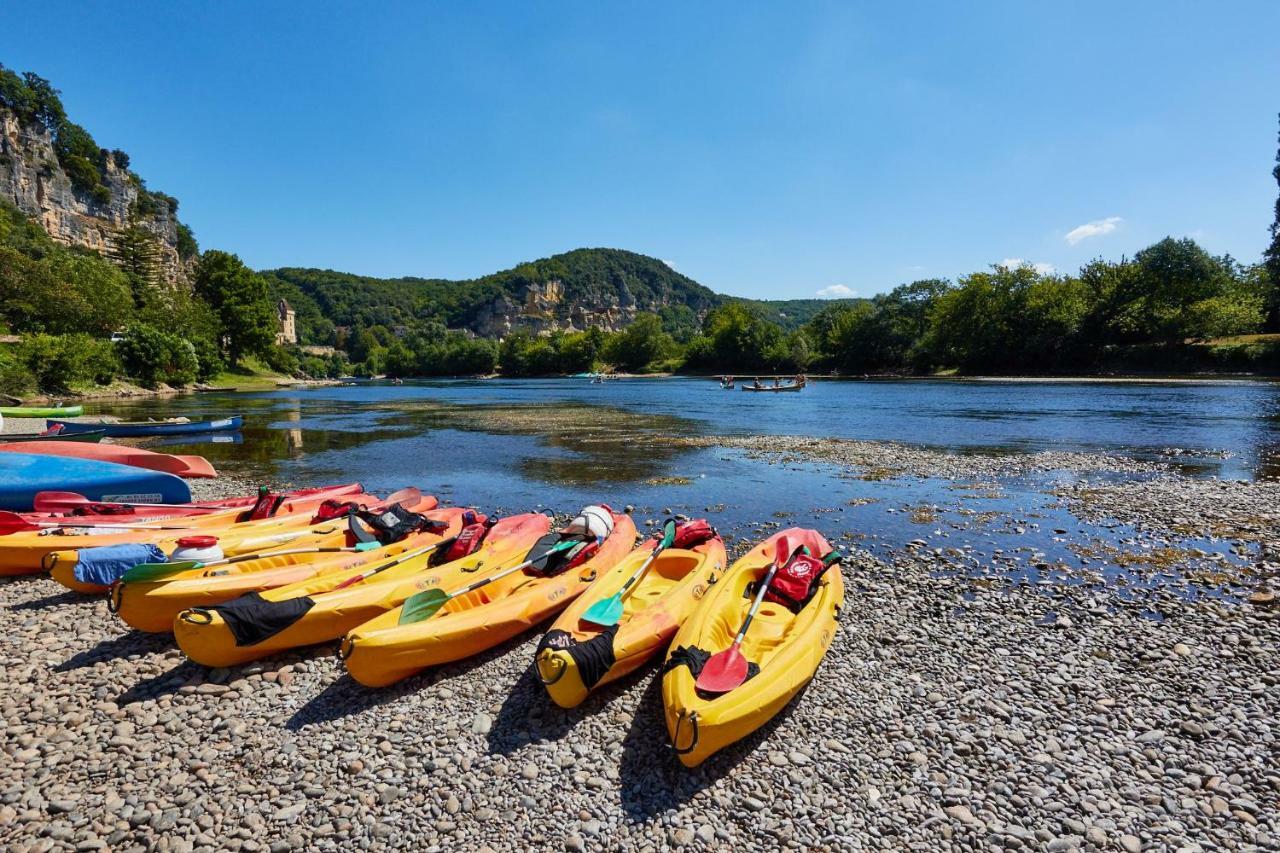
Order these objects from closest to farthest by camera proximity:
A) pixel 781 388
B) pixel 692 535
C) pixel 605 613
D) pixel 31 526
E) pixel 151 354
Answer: pixel 605 613, pixel 31 526, pixel 692 535, pixel 151 354, pixel 781 388

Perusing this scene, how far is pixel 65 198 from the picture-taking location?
93375mm

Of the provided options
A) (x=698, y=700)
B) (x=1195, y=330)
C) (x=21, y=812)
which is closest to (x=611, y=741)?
(x=698, y=700)

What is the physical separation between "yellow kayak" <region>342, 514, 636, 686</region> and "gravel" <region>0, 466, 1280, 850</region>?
0.30m

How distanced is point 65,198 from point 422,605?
424ft

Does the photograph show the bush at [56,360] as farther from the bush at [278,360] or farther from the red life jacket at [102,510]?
the bush at [278,360]

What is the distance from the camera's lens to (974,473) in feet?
57.4

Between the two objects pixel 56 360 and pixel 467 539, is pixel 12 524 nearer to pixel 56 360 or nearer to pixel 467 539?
pixel 467 539

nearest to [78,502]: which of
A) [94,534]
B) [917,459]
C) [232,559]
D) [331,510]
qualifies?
[94,534]

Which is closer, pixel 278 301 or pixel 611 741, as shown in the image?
pixel 611 741

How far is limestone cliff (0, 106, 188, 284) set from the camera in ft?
279

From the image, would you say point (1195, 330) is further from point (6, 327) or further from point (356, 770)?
point (6, 327)

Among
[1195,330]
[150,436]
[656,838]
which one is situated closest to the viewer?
[656,838]

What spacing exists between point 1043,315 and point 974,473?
78.4 m

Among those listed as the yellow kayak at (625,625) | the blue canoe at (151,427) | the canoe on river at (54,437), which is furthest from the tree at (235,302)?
the yellow kayak at (625,625)
